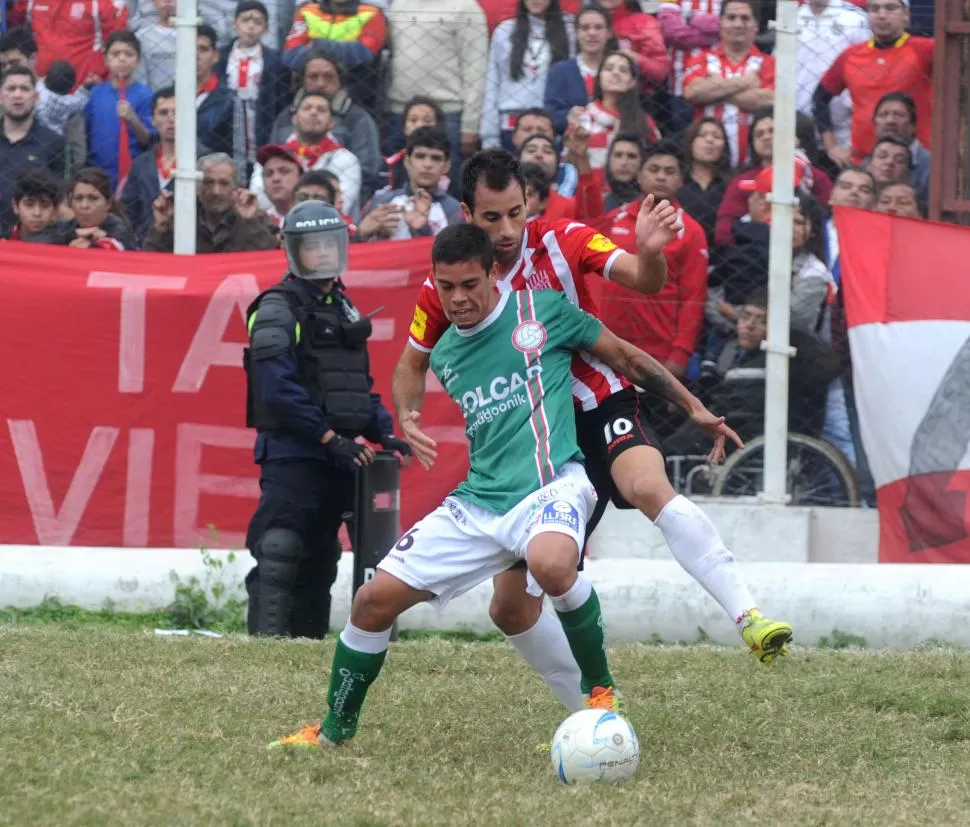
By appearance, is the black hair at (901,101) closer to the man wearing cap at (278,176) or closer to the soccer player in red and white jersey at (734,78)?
the soccer player in red and white jersey at (734,78)

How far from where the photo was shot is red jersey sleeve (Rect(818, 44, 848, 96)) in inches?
367

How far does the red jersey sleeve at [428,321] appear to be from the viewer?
5934 millimetres

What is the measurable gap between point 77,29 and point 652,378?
538 centimetres

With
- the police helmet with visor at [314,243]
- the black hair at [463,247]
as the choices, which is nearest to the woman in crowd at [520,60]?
the police helmet with visor at [314,243]

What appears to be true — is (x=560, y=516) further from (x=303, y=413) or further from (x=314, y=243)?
(x=314, y=243)

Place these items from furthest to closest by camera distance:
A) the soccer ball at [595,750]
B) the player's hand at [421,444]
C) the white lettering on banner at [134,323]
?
the white lettering on banner at [134,323], the player's hand at [421,444], the soccer ball at [595,750]

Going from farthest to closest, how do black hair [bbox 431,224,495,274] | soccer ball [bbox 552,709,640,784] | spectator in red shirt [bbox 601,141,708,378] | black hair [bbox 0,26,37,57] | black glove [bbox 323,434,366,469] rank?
black hair [bbox 0,26,37,57], spectator in red shirt [bbox 601,141,708,378], black glove [bbox 323,434,366,469], black hair [bbox 431,224,495,274], soccer ball [bbox 552,709,640,784]

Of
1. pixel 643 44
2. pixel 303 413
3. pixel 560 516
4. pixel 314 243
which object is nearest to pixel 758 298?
pixel 643 44

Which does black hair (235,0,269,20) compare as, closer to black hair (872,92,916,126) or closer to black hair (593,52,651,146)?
black hair (593,52,651,146)

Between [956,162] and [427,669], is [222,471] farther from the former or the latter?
[956,162]

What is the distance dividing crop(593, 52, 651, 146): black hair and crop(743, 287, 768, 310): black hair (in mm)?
1102

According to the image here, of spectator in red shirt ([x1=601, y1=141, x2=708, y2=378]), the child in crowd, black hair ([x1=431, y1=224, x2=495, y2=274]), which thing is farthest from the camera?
the child in crowd

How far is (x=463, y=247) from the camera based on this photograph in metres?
5.38

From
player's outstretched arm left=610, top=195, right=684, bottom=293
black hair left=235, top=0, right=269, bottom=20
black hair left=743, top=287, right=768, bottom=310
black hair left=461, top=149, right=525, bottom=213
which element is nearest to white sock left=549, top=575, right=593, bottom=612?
player's outstretched arm left=610, top=195, right=684, bottom=293
